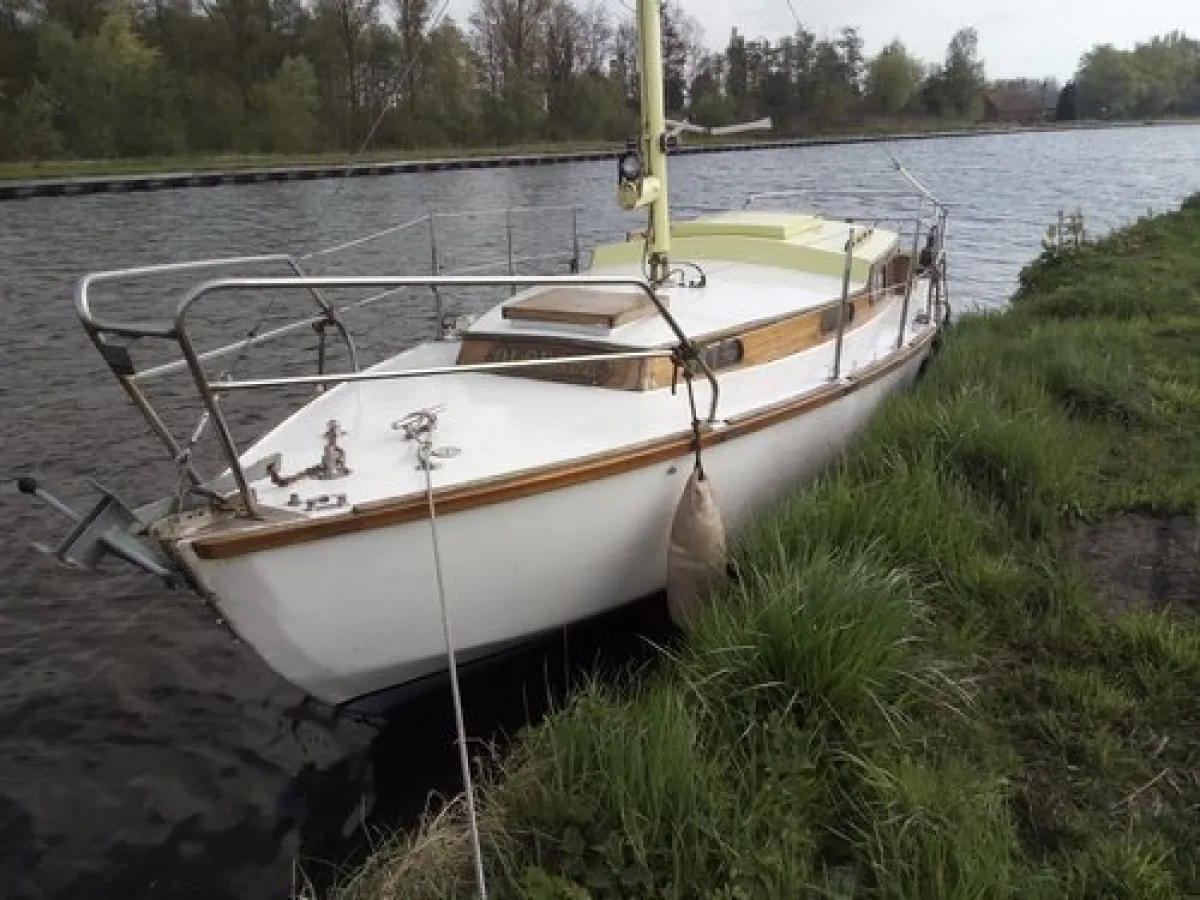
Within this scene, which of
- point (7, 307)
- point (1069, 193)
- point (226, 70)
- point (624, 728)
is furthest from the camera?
point (226, 70)

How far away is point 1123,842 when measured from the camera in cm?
281

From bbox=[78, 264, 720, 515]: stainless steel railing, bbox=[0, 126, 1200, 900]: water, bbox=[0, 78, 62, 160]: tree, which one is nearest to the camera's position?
bbox=[78, 264, 720, 515]: stainless steel railing

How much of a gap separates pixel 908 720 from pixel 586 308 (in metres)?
3.01

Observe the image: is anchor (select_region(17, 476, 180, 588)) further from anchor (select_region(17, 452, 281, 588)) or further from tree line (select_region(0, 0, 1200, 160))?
tree line (select_region(0, 0, 1200, 160))

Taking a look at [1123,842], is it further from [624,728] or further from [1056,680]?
[624,728]

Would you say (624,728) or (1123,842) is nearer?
(1123,842)

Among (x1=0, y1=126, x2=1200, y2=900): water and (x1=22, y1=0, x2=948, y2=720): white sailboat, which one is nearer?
(x1=22, y1=0, x2=948, y2=720): white sailboat

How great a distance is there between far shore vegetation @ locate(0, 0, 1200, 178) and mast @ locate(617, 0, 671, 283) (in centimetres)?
3080

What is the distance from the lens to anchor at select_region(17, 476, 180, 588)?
363 centimetres

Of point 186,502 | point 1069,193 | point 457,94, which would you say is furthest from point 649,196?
point 457,94

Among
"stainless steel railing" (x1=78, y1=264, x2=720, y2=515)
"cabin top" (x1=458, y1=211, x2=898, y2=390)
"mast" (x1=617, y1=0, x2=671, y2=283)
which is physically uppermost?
"mast" (x1=617, y1=0, x2=671, y2=283)

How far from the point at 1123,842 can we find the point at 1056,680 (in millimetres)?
819

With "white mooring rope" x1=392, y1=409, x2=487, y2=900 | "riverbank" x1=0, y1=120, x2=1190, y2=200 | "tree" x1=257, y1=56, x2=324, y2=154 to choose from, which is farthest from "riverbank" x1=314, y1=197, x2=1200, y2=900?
"tree" x1=257, y1=56, x2=324, y2=154

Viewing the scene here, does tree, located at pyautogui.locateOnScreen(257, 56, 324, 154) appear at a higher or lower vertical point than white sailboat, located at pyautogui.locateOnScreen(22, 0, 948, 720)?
higher
